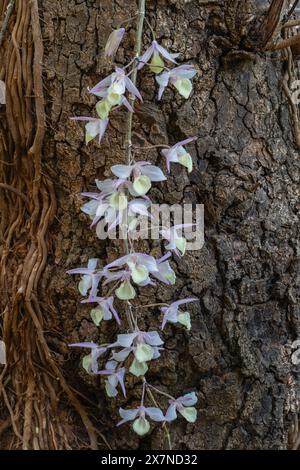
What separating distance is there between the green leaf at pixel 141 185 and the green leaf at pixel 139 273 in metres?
0.13

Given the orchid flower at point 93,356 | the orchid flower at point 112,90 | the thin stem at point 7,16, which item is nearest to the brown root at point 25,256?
the thin stem at point 7,16

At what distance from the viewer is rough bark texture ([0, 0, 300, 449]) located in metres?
1.16

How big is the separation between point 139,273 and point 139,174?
169mm

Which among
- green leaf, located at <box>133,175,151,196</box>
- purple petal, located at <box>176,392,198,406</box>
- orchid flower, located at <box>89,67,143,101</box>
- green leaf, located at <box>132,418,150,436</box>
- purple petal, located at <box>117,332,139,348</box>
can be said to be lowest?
green leaf, located at <box>132,418,150,436</box>

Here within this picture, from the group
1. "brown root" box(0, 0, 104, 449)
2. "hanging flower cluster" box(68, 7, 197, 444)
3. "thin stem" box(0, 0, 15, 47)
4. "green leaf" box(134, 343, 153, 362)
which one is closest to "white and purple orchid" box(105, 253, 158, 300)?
"hanging flower cluster" box(68, 7, 197, 444)

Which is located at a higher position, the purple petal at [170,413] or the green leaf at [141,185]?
the green leaf at [141,185]

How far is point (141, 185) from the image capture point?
941 mm

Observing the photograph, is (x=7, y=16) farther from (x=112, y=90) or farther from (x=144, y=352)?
(x=144, y=352)

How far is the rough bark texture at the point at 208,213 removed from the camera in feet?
3.81

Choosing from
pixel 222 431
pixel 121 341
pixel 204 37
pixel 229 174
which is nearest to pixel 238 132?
pixel 229 174

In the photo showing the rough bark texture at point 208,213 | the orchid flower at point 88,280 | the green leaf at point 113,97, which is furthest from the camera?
the rough bark texture at point 208,213

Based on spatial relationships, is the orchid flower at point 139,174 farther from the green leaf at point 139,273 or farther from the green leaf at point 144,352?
the green leaf at point 144,352

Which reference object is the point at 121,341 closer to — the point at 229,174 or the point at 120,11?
the point at 229,174

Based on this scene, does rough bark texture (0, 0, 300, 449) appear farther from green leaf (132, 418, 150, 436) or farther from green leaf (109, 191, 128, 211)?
green leaf (109, 191, 128, 211)
